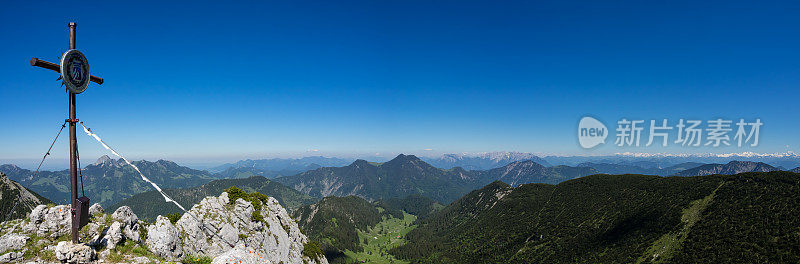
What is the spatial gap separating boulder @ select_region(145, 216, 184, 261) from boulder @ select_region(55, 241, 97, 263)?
8.66 meters

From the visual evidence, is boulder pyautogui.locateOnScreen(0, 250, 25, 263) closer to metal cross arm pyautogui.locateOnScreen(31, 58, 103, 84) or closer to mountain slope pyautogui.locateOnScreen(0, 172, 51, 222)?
metal cross arm pyautogui.locateOnScreen(31, 58, 103, 84)

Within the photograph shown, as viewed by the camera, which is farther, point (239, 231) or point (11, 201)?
point (11, 201)

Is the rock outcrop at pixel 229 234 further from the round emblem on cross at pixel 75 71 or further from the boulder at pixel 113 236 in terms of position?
the round emblem on cross at pixel 75 71

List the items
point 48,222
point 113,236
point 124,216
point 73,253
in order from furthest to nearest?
1. point 124,216
2. point 113,236
3. point 48,222
4. point 73,253

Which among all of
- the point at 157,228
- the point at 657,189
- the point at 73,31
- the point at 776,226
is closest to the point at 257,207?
the point at 157,228

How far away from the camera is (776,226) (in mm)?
98938

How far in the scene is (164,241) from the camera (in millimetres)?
29000

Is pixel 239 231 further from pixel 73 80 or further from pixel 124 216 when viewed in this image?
pixel 73 80

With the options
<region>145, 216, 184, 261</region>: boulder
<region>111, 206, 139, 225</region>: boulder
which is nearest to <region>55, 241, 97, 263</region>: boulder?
<region>111, 206, 139, 225</region>: boulder

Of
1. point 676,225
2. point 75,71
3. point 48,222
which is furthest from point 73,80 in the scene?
point 676,225

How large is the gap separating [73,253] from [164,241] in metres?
12.8

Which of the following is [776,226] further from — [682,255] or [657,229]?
[657,229]

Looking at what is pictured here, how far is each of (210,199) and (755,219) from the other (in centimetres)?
18402

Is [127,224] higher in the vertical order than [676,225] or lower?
higher
